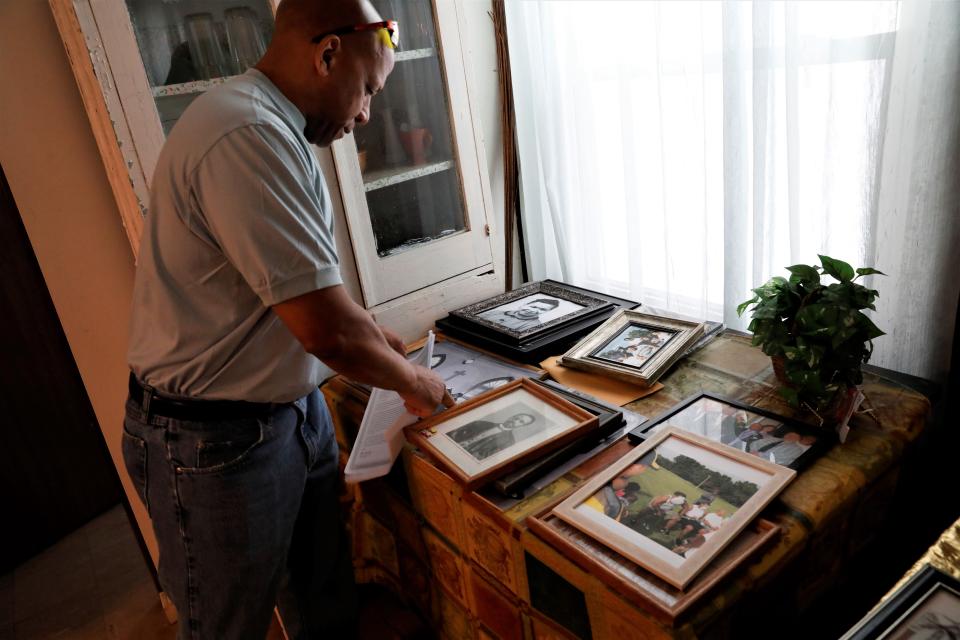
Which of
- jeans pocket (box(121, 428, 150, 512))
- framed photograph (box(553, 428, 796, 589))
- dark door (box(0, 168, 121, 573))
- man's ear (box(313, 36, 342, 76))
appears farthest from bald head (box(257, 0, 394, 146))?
dark door (box(0, 168, 121, 573))

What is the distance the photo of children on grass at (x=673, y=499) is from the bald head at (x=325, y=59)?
2.57 ft

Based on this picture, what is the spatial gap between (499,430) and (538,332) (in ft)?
1.38

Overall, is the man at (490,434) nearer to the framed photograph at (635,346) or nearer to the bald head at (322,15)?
the framed photograph at (635,346)

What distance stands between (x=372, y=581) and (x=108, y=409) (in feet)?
2.68

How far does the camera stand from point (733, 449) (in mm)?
1063

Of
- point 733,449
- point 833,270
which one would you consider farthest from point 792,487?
point 833,270

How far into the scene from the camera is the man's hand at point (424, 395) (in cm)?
121

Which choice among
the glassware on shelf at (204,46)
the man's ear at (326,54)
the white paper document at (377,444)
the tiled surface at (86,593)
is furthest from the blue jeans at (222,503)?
the tiled surface at (86,593)

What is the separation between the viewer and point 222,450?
1146mm

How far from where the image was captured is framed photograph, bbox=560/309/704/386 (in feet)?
4.53

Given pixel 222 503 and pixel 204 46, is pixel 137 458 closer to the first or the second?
pixel 222 503

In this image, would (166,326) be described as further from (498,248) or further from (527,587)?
(498,248)

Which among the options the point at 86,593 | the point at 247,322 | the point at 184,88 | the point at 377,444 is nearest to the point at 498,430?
the point at 377,444

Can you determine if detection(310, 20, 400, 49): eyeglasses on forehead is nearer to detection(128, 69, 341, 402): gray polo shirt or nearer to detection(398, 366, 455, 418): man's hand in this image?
detection(128, 69, 341, 402): gray polo shirt
